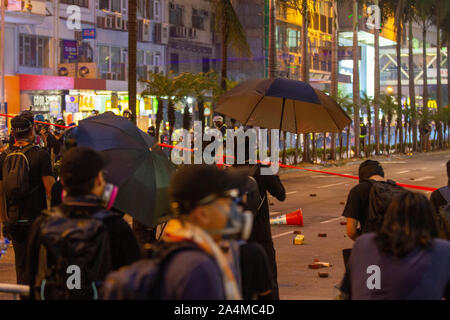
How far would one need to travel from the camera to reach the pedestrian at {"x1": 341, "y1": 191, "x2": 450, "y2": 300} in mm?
4297

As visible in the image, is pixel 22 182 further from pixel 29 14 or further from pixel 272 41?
pixel 29 14

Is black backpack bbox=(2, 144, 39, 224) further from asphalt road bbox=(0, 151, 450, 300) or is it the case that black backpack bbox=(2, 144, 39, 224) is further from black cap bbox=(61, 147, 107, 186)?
black cap bbox=(61, 147, 107, 186)

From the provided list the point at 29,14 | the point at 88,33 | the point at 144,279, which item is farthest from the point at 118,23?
the point at 144,279

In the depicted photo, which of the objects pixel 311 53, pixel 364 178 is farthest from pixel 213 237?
pixel 311 53

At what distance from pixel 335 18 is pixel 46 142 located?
2457 centimetres

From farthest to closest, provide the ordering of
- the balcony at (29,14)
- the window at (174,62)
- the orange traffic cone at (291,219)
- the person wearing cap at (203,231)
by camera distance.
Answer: the window at (174,62)
the balcony at (29,14)
the orange traffic cone at (291,219)
the person wearing cap at (203,231)

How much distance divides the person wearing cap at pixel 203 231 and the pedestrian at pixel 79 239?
102cm

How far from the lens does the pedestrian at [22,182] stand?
23.8 feet

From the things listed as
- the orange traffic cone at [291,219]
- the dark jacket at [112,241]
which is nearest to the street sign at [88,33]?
the orange traffic cone at [291,219]

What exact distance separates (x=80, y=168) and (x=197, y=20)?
54.9m

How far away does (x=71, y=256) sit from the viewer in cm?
435

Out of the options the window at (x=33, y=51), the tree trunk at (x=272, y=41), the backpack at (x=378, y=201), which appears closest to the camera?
the backpack at (x=378, y=201)

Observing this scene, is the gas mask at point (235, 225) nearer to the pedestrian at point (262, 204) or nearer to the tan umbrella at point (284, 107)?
the pedestrian at point (262, 204)
